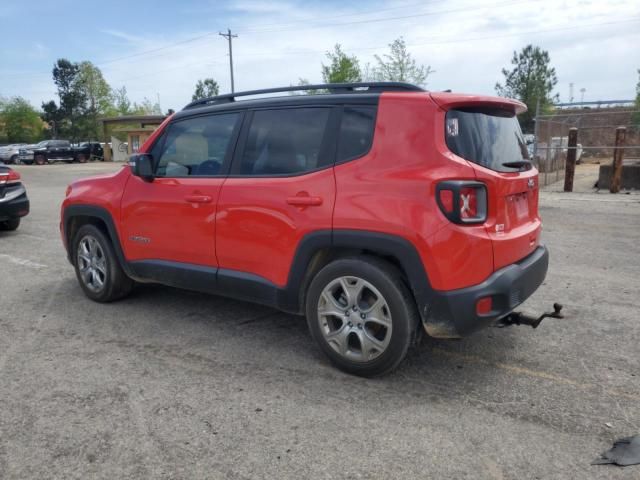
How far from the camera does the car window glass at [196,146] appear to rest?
4.14m

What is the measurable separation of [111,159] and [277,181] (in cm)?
4542

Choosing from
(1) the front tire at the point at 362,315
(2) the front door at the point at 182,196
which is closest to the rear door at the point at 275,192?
(2) the front door at the point at 182,196

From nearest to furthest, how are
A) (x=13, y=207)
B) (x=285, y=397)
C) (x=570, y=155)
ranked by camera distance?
(x=285, y=397), (x=13, y=207), (x=570, y=155)

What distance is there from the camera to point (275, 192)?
12.0ft

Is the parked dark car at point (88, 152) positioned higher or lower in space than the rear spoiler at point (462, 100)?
lower

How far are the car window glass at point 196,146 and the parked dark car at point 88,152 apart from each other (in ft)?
138

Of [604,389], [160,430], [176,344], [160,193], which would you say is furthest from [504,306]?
[160,193]

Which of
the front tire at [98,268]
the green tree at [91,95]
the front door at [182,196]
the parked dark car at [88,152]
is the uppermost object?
the green tree at [91,95]

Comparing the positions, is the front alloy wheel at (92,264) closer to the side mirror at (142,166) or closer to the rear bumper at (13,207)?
the side mirror at (142,166)

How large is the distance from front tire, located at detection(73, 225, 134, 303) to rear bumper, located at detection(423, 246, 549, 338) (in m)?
3.09

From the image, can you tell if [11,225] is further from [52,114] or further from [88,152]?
[52,114]

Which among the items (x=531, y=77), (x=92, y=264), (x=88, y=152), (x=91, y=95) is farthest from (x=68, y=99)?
(x=92, y=264)

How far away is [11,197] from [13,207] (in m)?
0.17

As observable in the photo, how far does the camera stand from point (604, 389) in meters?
3.28
